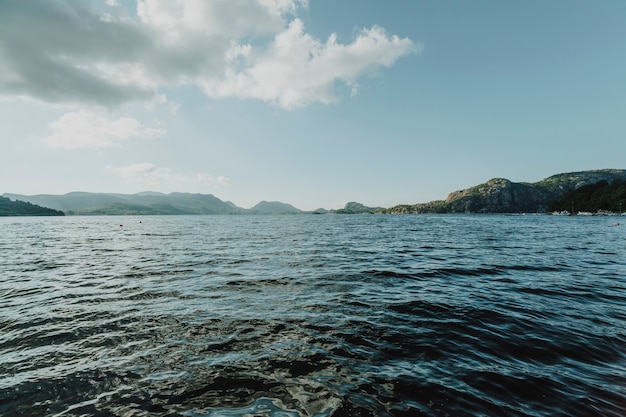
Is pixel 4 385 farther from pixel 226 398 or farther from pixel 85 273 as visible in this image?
pixel 85 273

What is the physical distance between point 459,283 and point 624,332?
8.83 m

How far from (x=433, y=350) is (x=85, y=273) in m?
27.5

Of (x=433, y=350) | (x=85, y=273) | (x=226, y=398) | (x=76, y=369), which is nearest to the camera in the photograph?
(x=226, y=398)

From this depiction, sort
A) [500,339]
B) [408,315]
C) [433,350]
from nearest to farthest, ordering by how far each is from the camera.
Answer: [433,350] → [500,339] → [408,315]

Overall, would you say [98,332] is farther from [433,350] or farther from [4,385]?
[433,350]

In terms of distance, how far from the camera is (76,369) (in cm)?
909


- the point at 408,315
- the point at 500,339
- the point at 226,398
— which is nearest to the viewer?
the point at 226,398

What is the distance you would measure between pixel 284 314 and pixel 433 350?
673 cm

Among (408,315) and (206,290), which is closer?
(408,315)

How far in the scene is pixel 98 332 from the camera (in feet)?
39.2

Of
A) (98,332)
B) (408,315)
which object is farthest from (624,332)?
(98,332)

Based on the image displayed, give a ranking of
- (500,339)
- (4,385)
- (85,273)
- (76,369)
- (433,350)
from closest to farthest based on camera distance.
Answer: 1. (4,385)
2. (76,369)
3. (433,350)
4. (500,339)
5. (85,273)

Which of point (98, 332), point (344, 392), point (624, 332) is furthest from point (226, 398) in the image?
point (624, 332)

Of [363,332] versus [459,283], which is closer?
[363,332]
